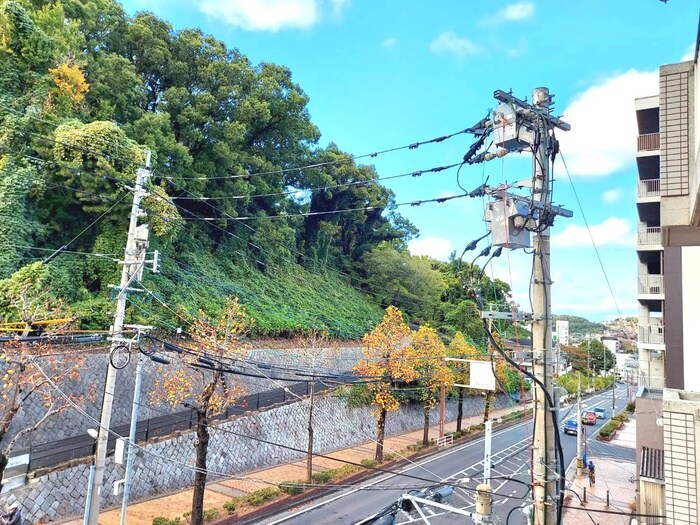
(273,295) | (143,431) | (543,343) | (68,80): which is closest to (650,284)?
(543,343)

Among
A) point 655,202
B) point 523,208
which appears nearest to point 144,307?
point 523,208

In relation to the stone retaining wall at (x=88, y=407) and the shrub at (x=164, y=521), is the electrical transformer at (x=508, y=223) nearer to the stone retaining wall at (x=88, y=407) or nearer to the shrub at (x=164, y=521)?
the shrub at (x=164, y=521)

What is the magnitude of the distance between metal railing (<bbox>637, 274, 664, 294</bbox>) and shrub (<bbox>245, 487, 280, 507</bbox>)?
16921 millimetres

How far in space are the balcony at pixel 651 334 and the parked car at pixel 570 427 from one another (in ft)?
67.4

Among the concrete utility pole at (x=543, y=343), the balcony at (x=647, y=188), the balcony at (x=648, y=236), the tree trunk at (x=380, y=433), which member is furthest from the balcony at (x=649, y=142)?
the tree trunk at (x=380, y=433)

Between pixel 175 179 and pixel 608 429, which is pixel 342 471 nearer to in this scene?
pixel 175 179

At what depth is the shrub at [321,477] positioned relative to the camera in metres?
18.0

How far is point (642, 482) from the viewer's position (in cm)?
1452

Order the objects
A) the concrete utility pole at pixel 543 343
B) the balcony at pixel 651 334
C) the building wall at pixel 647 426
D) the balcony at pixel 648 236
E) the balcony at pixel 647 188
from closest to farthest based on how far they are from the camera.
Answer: the concrete utility pole at pixel 543 343 < the building wall at pixel 647 426 < the balcony at pixel 651 334 < the balcony at pixel 647 188 < the balcony at pixel 648 236

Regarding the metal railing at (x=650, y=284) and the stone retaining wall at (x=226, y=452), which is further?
the metal railing at (x=650, y=284)

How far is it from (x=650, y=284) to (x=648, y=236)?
2.02 m

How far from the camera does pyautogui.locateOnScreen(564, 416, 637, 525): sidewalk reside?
1700 centimetres

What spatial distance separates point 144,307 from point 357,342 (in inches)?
726

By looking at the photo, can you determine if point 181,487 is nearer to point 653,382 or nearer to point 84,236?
point 84,236
